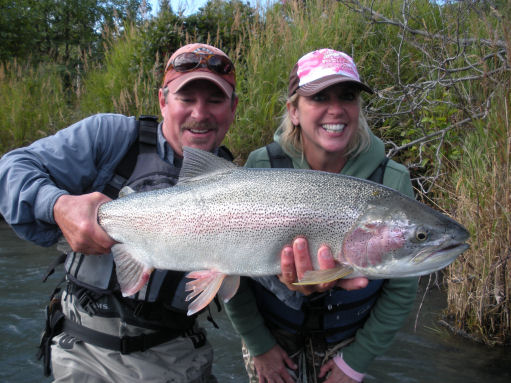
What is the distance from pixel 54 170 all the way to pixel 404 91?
415 cm

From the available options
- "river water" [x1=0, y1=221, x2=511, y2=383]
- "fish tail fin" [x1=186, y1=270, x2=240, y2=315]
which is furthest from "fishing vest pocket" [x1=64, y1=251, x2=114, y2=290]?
"river water" [x1=0, y1=221, x2=511, y2=383]

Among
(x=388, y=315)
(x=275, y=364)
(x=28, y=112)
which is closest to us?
(x=388, y=315)

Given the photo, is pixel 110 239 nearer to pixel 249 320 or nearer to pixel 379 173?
pixel 249 320

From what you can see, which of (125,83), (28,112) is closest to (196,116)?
(125,83)

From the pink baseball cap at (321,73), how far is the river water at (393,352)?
2769mm

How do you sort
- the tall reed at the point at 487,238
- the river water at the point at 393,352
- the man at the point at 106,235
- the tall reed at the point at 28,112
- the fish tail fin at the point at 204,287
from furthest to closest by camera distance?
the tall reed at the point at 28,112 < the river water at the point at 393,352 < the tall reed at the point at 487,238 < the man at the point at 106,235 < the fish tail fin at the point at 204,287

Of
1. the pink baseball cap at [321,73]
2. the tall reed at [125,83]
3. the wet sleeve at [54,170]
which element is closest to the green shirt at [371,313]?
the pink baseball cap at [321,73]

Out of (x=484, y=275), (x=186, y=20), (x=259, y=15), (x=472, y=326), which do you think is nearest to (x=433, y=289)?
(x=472, y=326)

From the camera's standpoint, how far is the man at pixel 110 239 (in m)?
2.54

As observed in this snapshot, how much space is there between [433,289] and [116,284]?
4205 millimetres

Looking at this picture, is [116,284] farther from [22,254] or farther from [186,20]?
[186,20]

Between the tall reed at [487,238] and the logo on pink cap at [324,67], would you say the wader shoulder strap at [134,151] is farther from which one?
the tall reed at [487,238]

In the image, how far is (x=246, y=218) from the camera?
2172 mm

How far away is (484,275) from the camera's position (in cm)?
381
